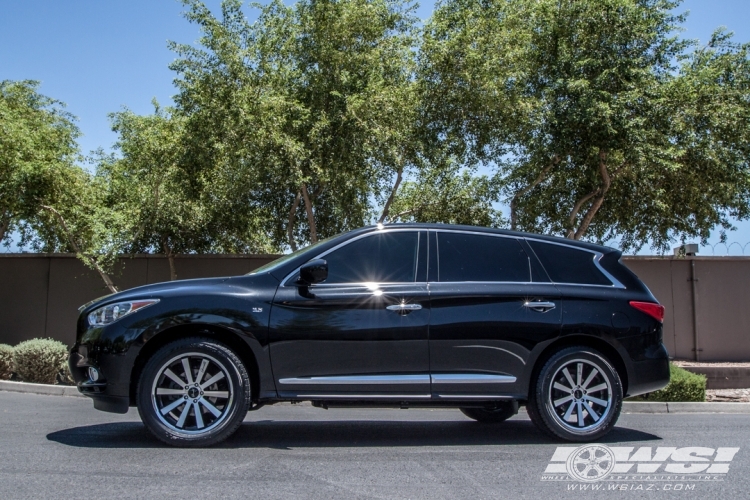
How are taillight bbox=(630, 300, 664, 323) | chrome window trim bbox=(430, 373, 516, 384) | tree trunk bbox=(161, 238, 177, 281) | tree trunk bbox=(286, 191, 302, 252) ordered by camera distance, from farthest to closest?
tree trunk bbox=(161, 238, 177, 281) → tree trunk bbox=(286, 191, 302, 252) → taillight bbox=(630, 300, 664, 323) → chrome window trim bbox=(430, 373, 516, 384)

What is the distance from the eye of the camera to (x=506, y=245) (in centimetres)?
701

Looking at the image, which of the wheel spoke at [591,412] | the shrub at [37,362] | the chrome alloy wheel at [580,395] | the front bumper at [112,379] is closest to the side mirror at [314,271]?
the front bumper at [112,379]

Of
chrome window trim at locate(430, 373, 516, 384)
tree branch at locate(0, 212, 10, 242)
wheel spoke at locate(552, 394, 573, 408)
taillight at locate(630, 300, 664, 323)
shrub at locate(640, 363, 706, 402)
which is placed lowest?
shrub at locate(640, 363, 706, 402)

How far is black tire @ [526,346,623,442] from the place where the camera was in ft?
21.5

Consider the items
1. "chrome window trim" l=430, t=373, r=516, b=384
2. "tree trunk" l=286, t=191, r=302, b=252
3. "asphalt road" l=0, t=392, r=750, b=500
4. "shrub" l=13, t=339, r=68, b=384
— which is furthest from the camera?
"tree trunk" l=286, t=191, r=302, b=252

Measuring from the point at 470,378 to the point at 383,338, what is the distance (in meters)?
0.80

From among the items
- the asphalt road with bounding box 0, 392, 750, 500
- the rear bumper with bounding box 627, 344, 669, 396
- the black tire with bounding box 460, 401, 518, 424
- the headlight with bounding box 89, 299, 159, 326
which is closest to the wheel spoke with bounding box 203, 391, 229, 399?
the asphalt road with bounding box 0, 392, 750, 500

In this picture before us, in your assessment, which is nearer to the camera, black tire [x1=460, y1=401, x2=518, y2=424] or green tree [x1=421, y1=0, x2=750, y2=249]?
black tire [x1=460, y1=401, x2=518, y2=424]

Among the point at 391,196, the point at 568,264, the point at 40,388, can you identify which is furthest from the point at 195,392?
the point at 391,196

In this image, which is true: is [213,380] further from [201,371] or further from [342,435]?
[342,435]

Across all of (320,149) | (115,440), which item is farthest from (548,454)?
(320,149)

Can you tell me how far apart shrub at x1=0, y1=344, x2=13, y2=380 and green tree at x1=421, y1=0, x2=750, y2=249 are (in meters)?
8.76

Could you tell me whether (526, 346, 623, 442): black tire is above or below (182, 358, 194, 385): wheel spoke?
below

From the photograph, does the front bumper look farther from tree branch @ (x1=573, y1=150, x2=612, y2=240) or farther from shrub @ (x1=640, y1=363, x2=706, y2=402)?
tree branch @ (x1=573, y1=150, x2=612, y2=240)
